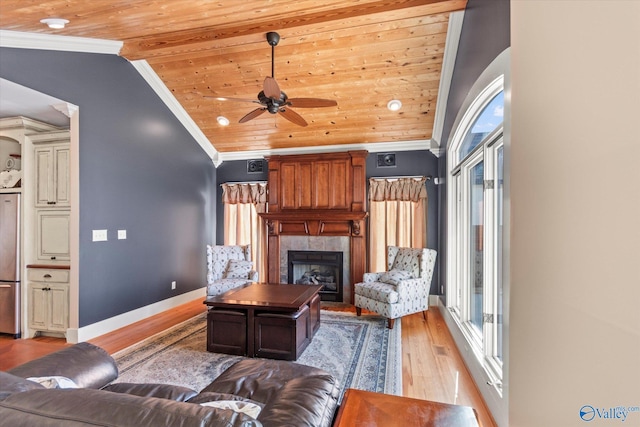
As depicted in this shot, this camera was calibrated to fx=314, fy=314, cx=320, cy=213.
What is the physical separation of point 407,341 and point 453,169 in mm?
1981

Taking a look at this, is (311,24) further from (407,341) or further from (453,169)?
(407,341)

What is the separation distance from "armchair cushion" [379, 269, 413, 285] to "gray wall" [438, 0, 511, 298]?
4.19 ft

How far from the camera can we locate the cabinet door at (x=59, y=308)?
10.8 feet

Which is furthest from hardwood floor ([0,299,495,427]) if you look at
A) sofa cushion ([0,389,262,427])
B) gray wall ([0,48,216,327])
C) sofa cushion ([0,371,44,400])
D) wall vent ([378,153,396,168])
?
wall vent ([378,153,396,168])

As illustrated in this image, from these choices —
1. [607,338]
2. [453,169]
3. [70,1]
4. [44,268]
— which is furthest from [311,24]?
[44,268]

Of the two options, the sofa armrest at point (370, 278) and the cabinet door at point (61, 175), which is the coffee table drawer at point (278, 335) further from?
the cabinet door at point (61, 175)

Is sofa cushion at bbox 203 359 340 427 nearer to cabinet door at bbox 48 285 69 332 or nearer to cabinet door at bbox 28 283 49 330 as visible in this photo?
cabinet door at bbox 48 285 69 332

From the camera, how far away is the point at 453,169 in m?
3.64

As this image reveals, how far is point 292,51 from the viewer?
345 cm

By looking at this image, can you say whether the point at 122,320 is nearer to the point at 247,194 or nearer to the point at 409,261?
the point at 247,194

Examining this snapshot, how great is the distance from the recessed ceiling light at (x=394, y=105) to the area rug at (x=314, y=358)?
271 cm

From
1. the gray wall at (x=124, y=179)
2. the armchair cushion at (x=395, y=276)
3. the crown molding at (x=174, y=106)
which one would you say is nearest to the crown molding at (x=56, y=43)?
the gray wall at (x=124, y=179)

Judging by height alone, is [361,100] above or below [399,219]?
above

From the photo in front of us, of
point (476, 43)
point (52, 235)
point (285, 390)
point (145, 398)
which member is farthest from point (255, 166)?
point (145, 398)
